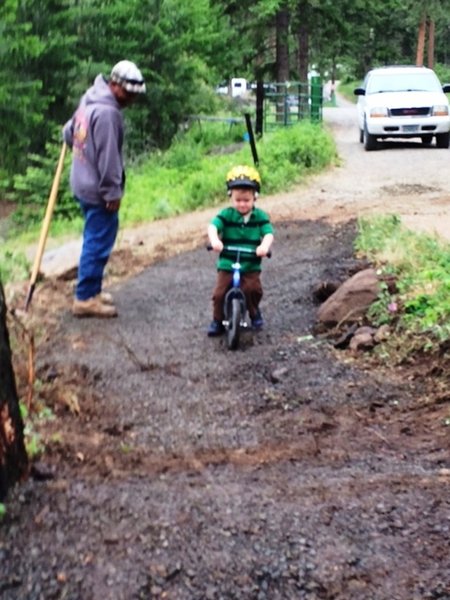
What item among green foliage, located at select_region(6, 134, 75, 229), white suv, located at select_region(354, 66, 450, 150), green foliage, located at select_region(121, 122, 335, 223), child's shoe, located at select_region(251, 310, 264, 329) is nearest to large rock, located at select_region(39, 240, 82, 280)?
green foliage, located at select_region(121, 122, 335, 223)

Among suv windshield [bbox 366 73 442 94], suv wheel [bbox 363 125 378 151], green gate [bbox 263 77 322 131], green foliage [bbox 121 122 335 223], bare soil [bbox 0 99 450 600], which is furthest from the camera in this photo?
green gate [bbox 263 77 322 131]

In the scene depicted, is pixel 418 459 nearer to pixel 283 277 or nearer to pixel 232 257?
pixel 232 257

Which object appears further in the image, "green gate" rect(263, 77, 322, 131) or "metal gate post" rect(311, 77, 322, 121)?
"metal gate post" rect(311, 77, 322, 121)

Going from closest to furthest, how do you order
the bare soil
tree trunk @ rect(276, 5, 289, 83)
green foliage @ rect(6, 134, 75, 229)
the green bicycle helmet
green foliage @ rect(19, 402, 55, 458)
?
the bare soil, green foliage @ rect(19, 402, 55, 458), the green bicycle helmet, green foliage @ rect(6, 134, 75, 229), tree trunk @ rect(276, 5, 289, 83)

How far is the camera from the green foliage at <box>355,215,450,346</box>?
6058 millimetres

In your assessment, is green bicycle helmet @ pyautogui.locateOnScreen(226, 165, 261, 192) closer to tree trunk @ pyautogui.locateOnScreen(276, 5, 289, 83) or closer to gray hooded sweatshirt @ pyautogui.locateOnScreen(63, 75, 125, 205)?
gray hooded sweatshirt @ pyautogui.locateOnScreen(63, 75, 125, 205)

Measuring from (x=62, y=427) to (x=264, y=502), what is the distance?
162 centimetres

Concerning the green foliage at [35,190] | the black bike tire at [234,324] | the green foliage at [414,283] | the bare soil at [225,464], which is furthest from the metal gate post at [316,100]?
the black bike tire at [234,324]

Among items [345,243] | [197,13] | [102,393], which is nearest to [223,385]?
[102,393]

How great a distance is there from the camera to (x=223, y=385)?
19.4 feet

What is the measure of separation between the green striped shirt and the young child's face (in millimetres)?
45

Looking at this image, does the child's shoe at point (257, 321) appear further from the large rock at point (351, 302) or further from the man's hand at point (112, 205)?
the man's hand at point (112, 205)

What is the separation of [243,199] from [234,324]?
96cm

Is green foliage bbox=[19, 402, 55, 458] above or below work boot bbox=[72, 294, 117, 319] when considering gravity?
above
